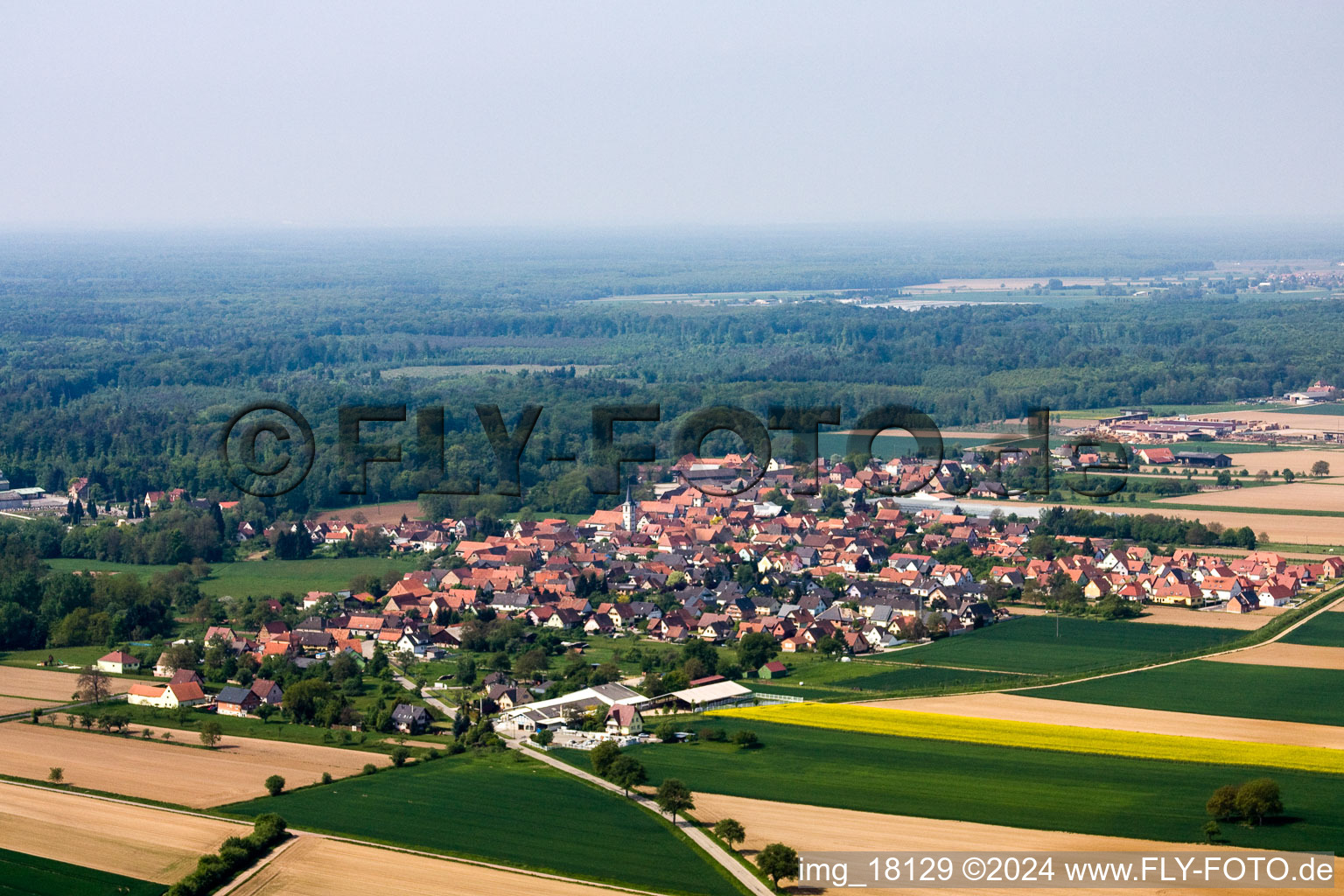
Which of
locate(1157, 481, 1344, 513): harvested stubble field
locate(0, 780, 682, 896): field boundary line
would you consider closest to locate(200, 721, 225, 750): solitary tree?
locate(0, 780, 682, 896): field boundary line

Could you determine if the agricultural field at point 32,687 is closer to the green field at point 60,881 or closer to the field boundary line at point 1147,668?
the green field at point 60,881

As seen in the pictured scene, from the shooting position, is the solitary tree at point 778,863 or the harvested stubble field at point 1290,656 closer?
the solitary tree at point 778,863

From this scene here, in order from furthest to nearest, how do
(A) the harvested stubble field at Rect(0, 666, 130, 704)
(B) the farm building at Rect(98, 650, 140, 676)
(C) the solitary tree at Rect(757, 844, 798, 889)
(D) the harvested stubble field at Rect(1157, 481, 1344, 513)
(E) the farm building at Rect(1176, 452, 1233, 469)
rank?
(E) the farm building at Rect(1176, 452, 1233, 469)
(D) the harvested stubble field at Rect(1157, 481, 1344, 513)
(B) the farm building at Rect(98, 650, 140, 676)
(A) the harvested stubble field at Rect(0, 666, 130, 704)
(C) the solitary tree at Rect(757, 844, 798, 889)

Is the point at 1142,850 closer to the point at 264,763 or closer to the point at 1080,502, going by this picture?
the point at 264,763

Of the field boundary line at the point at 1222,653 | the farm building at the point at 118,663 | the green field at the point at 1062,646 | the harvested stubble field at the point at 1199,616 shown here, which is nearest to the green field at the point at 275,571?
the farm building at the point at 118,663

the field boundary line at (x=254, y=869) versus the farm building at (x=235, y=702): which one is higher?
the field boundary line at (x=254, y=869)

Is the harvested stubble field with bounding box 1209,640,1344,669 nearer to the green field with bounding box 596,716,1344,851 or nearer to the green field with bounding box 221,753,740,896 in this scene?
the green field with bounding box 596,716,1344,851

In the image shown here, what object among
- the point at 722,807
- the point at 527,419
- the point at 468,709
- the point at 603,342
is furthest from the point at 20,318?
the point at 722,807

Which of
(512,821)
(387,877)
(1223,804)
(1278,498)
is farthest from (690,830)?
(1278,498)
